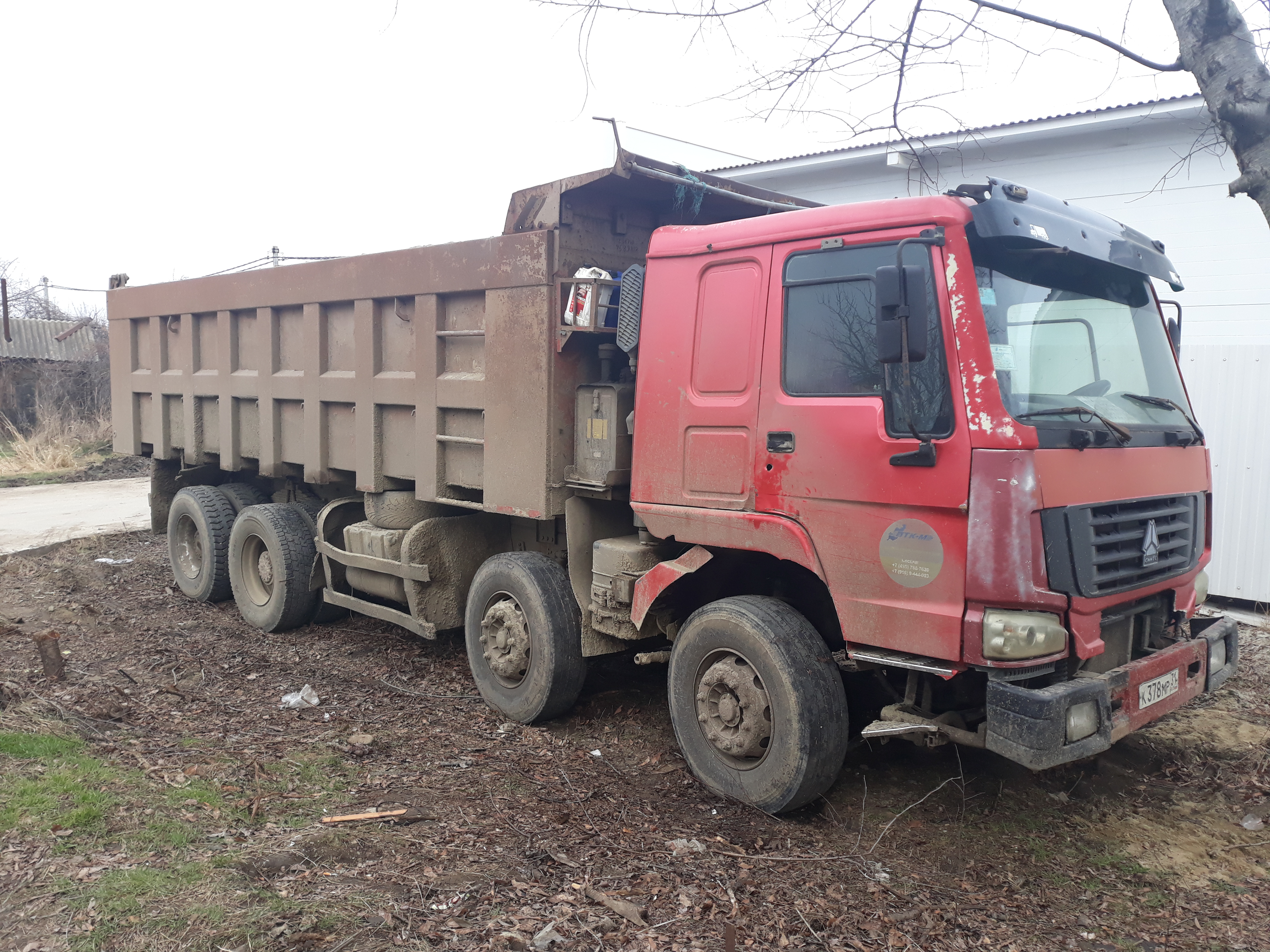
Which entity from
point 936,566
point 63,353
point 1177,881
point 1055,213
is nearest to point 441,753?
point 936,566

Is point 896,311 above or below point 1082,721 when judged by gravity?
above

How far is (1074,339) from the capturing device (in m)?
Result: 3.87

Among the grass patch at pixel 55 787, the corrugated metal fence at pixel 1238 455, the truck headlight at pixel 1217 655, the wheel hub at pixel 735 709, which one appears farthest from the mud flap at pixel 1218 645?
the grass patch at pixel 55 787

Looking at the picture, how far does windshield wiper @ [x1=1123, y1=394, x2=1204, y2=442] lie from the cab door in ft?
3.76

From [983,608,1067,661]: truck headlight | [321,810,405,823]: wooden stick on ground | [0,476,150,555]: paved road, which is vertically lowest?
[321,810,405,823]: wooden stick on ground

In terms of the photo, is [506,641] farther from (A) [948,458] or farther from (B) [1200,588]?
(B) [1200,588]

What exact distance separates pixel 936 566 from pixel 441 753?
9.06 ft

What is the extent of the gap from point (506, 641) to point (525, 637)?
0.16 m

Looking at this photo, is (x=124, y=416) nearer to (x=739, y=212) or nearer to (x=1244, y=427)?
(x=739, y=212)

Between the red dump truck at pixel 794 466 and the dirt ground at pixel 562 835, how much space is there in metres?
0.37

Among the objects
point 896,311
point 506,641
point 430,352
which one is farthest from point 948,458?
point 430,352

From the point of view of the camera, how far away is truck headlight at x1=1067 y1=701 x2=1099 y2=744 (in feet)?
11.0

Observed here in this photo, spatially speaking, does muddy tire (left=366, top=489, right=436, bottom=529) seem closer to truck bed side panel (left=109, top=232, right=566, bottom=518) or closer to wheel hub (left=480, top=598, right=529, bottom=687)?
truck bed side panel (left=109, top=232, right=566, bottom=518)

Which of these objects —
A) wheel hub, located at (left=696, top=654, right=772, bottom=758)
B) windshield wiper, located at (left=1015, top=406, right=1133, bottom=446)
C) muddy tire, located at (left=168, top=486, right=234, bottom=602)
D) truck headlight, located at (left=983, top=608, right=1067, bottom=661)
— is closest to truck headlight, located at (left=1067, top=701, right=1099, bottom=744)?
truck headlight, located at (left=983, top=608, right=1067, bottom=661)
